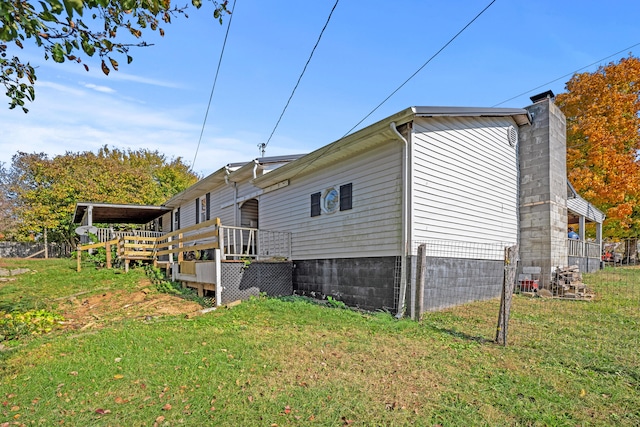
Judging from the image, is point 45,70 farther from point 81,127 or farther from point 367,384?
point 81,127

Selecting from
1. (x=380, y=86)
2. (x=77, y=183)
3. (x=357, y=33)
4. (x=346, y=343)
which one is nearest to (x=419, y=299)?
(x=346, y=343)

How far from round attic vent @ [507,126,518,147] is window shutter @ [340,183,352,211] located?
5161mm

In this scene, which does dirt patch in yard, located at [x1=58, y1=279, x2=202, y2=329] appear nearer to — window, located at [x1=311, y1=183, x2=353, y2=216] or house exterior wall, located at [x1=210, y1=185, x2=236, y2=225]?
window, located at [x1=311, y1=183, x2=353, y2=216]

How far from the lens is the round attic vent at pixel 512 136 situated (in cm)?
1041

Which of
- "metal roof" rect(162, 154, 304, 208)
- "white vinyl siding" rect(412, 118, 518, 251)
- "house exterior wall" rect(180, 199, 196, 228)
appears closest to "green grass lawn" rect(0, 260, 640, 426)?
"white vinyl siding" rect(412, 118, 518, 251)

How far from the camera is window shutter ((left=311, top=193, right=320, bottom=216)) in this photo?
9.83 m

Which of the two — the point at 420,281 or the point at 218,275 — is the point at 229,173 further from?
the point at 420,281

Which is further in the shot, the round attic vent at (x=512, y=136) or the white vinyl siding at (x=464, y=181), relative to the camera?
→ the round attic vent at (x=512, y=136)

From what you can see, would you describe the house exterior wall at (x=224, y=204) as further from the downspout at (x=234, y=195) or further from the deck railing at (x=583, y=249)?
the deck railing at (x=583, y=249)

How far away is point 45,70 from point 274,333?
15.2ft

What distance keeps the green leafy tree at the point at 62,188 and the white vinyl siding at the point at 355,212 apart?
22.3 m

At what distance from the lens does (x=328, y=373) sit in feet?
14.0

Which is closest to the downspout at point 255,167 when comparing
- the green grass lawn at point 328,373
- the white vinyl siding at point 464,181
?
the white vinyl siding at point 464,181

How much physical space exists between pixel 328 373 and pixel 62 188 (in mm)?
29394
